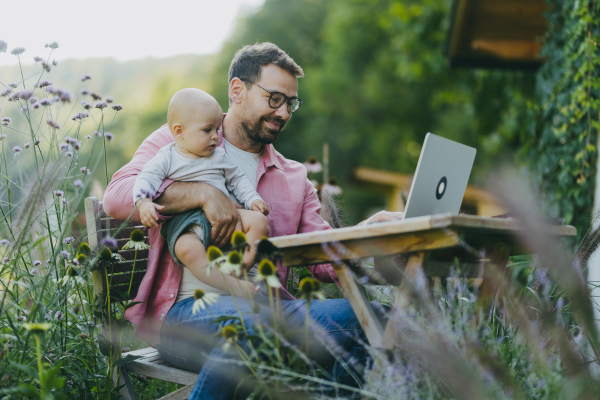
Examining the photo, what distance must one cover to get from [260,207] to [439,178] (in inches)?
28.3

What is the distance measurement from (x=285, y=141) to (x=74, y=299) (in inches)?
813

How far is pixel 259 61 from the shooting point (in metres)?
2.53

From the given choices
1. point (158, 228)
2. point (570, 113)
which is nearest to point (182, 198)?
point (158, 228)

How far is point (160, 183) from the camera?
200cm

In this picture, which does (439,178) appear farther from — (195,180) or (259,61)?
(259,61)

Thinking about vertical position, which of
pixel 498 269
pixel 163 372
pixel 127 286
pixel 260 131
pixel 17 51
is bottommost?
pixel 163 372

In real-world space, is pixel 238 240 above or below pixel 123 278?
above

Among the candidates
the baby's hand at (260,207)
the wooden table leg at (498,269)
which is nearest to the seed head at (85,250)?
the baby's hand at (260,207)

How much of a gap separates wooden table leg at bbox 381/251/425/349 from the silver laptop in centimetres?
22

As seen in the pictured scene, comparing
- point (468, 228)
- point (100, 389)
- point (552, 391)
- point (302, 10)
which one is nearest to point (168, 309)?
point (100, 389)

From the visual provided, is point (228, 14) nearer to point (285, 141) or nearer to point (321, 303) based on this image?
point (285, 141)

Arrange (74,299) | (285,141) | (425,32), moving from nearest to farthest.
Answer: (74,299), (425,32), (285,141)

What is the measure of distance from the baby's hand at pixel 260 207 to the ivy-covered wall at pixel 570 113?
239 centimetres

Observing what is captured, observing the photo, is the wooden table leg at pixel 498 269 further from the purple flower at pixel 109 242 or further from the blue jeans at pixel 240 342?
the purple flower at pixel 109 242
